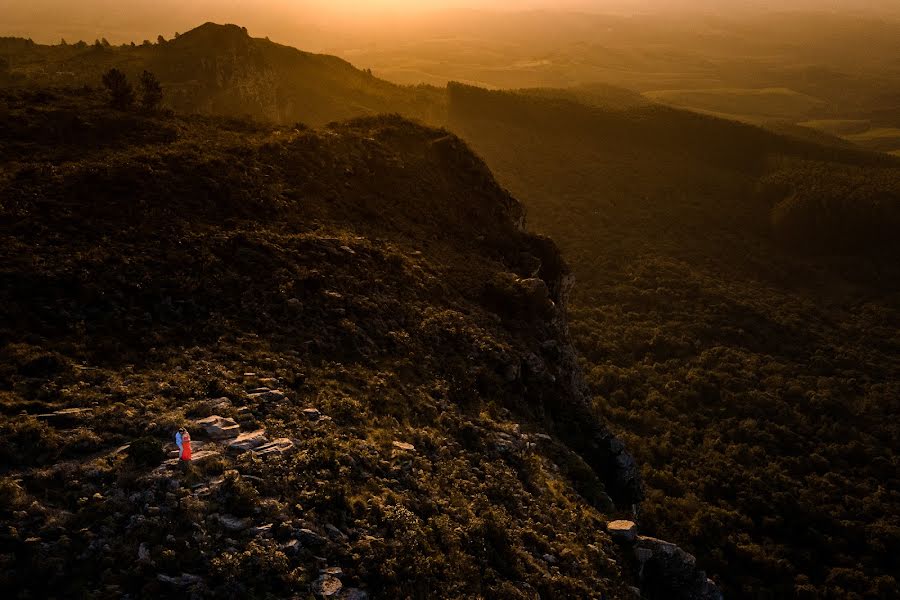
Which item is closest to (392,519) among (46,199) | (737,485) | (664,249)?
(46,199)

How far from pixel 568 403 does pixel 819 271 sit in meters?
65.1

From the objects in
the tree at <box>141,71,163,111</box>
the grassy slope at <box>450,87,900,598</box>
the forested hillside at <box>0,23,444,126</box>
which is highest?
the forested hillside at <box>0,23,444,126</box>

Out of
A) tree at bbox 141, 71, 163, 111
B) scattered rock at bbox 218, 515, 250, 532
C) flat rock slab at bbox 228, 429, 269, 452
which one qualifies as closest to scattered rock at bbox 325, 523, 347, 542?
scattered rock at bbox 218, 515, 250, 532

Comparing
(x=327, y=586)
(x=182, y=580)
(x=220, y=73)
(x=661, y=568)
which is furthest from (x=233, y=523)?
(x=220, y=73)

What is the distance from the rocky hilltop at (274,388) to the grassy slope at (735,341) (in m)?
15.5

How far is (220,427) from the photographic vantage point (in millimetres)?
12164

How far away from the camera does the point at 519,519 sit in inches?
567

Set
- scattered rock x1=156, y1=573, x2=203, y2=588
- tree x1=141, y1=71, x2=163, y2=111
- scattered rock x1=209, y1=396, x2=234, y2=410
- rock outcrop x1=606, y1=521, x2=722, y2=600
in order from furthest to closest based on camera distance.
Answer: tree x1=141, y1=71, x2=163, y2=111
rock outcrop x1=606, y1=521, x2=722, y2=600
scattered rock x1=209, y1=396, x2=234, y2=410
scattered rock x1=156, y1=573, x2=203, y2=588

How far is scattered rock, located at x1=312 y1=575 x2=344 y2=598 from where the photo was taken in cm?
945

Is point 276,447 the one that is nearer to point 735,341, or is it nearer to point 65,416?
point 65,416

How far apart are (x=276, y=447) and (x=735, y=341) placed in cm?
5253

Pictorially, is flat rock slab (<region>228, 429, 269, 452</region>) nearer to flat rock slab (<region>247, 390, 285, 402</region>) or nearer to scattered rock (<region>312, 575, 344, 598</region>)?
flat rock slab (<region>247, 390, 285, 402</region>)

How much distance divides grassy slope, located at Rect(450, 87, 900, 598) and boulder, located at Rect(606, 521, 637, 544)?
14192mm

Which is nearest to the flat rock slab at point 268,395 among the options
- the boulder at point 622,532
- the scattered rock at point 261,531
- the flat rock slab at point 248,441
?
the flat rock slab at point 248,441
